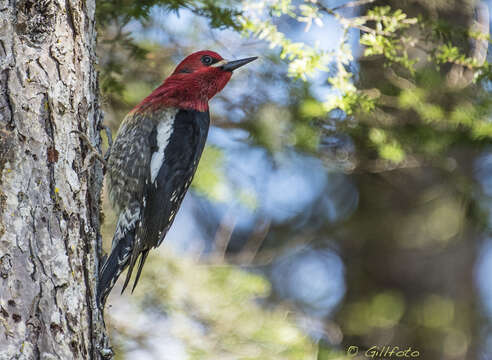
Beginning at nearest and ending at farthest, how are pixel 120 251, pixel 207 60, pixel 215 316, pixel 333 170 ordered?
pixel 120 251
pixel 207 60
pixel 215 316
pixel 333 170

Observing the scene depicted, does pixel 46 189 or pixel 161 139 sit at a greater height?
pixel 161 139

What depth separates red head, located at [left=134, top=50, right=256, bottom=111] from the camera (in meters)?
3.15

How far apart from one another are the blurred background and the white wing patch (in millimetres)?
436

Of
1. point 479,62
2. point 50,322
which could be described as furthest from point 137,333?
point 479,62

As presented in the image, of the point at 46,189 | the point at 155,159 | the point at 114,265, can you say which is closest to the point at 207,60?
the point at 155,159

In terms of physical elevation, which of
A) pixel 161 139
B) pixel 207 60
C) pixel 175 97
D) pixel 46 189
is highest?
pixel 207 60

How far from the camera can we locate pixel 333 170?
4430 mm

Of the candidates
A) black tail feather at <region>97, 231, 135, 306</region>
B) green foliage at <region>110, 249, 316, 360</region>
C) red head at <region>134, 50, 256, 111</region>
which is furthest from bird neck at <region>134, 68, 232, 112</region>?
green foliage at <region>110, 249, 316, 360</region>

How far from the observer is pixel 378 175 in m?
5.36

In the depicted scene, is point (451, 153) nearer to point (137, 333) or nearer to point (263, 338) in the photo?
point (263, 338)

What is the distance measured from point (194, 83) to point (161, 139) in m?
0.42

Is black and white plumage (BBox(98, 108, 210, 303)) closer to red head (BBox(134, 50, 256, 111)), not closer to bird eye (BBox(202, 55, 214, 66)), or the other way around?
red head (BBox(134, 50, 256, 111))

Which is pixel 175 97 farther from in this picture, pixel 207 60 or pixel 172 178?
pixel 172 178

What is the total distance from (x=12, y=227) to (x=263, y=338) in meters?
2.23
